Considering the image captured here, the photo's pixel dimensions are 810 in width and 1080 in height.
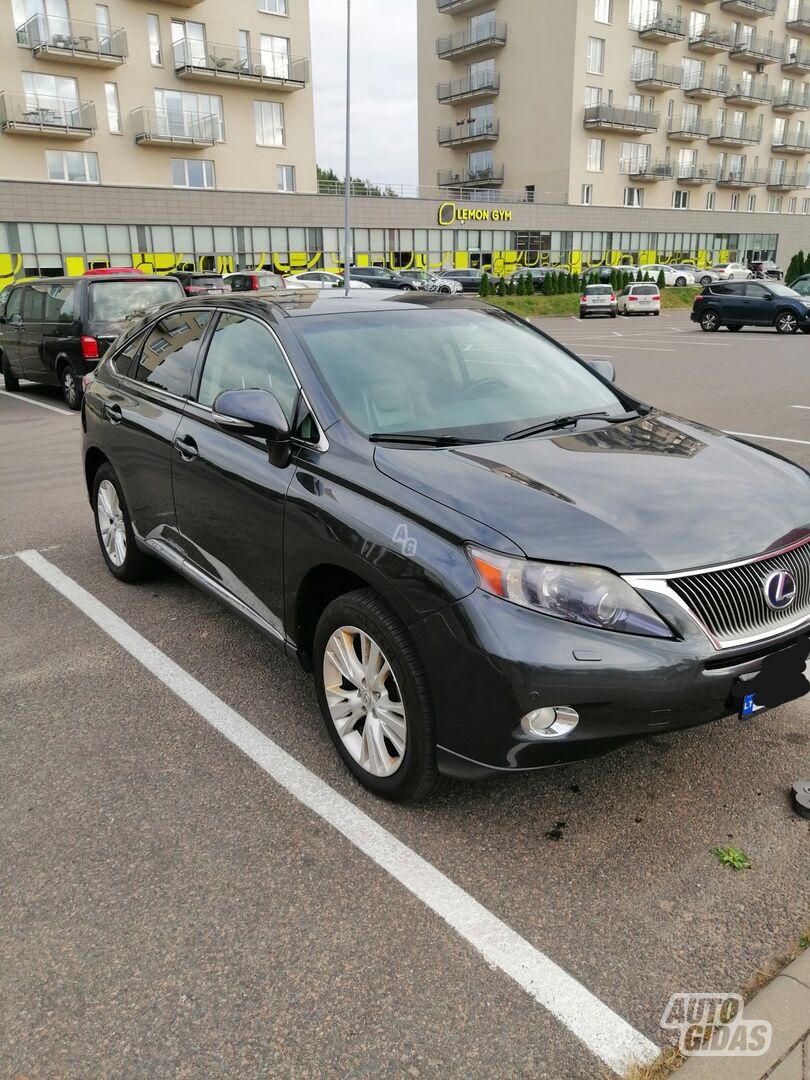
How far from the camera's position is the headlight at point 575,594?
8.09ft

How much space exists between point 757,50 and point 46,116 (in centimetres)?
5178

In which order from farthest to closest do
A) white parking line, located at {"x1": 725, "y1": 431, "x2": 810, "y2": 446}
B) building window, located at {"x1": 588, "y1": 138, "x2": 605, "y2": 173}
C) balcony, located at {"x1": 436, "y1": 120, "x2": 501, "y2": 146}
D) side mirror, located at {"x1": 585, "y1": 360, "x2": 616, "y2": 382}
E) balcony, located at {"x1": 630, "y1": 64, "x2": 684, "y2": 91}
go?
1. balcony, located at {"x1": 436, "y1": 120, "x2": 501, "y2": 146}
2. balcony, located at {"x1": 630, "y1": 64, "x2": 684, "y2": 91}
3. building window, located at {"x1": 588, "y1": 138, "x2": 605, "y2": 173}
4. white parking line, located at {"x1": 725, "y1": 431, "x2": 810, "y2": 446}
5. side mirror, located at {"x1": 585, "y1": 360, "x2": 616, "y2": 382}

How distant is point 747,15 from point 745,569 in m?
74.6

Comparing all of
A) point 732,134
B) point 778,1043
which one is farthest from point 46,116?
point 732,134

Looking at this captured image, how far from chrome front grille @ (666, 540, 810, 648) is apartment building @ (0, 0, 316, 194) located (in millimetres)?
41001

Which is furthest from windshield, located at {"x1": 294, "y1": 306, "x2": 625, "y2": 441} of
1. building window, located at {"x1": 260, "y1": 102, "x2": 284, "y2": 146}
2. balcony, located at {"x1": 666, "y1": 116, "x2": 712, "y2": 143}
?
→ balcony, located at {"x1": 666, "y1": 116, "x2": 712, "y2": 143}

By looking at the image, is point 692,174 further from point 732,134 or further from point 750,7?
point 750,7

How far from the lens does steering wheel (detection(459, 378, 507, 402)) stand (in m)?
3.63

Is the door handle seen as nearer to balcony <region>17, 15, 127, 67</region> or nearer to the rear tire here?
the rear tire

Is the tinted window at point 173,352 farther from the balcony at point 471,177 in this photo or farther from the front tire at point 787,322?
the balcony at point 471,177

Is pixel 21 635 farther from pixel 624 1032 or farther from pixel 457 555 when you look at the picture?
pixel 624 1032

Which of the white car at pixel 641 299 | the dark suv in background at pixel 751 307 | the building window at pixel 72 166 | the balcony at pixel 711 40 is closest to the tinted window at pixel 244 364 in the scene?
the dark suv in background at pixel 751 307

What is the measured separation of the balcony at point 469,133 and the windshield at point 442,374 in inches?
2425

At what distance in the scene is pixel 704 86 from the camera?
6088cm
